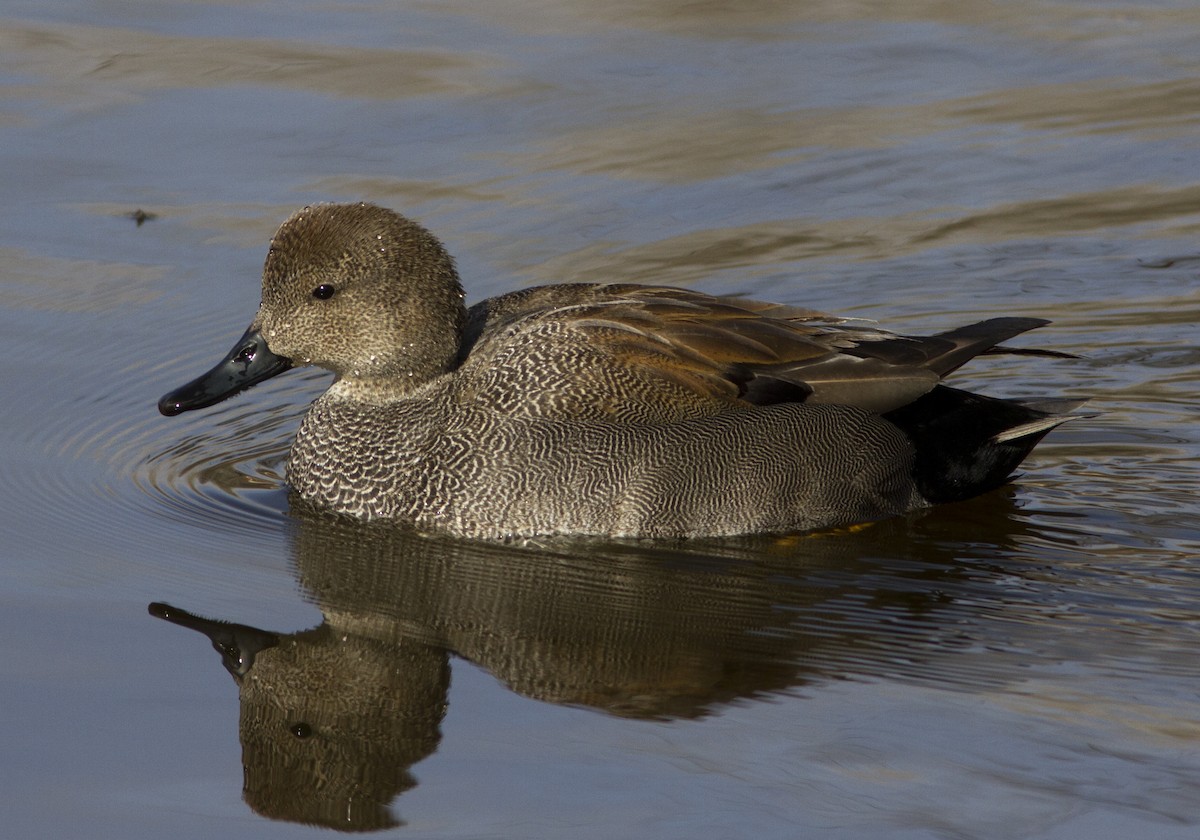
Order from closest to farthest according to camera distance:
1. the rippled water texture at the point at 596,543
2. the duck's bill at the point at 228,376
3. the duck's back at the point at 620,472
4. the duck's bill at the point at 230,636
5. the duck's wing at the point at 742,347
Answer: the rippled water texture at the point at 596,543 → the duck's bill at the point at 230,636 → the duck's back at the point at 620,472 → the duck's wing at the point at 742,347 → the duck's bill at the point at 228,376

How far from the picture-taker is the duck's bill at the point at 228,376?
25.3ft

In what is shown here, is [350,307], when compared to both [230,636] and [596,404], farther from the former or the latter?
[230,636]

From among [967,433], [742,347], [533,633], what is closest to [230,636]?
[533,633]

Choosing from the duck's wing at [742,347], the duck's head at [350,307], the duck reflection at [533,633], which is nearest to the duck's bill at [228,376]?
the duck's head at [350,307]

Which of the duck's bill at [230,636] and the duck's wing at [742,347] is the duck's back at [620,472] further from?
the duck's bill at [230,636]

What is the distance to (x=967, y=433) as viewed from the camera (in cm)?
775

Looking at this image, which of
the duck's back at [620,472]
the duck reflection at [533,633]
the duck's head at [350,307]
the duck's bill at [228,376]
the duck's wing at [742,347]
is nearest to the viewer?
the duck reflection at [533,633]

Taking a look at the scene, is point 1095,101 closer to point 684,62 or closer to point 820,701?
point 684,62

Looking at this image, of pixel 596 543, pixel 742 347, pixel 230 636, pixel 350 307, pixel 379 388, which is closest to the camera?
pixel 230 636

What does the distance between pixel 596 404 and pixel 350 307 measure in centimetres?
113

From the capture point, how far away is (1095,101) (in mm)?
12281

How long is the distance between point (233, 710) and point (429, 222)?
5382 mm

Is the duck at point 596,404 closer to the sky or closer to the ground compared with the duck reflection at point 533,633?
closer to the sky

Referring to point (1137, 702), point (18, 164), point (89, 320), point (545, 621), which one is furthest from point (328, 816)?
point (18, 164)
